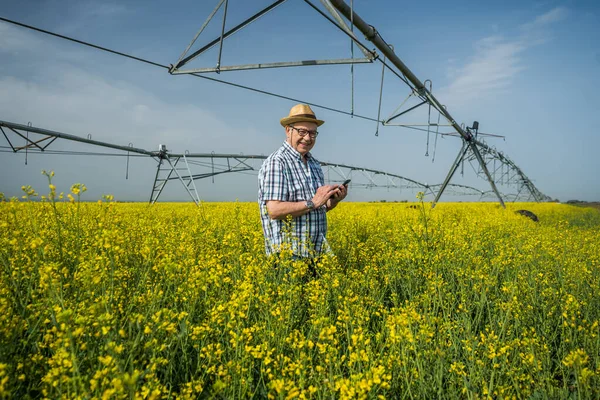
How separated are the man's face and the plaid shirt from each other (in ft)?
0.21

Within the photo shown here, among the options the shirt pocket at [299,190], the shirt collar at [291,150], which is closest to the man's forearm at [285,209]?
the shirt pocket at [299,190]

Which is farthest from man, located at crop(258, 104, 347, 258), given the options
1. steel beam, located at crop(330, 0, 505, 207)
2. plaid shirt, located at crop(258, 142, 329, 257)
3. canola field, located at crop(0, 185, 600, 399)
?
steel beam, located at crop(330, 0, 505, 207)

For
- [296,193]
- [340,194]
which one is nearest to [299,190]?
[296,193]

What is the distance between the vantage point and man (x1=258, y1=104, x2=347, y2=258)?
3051 mm

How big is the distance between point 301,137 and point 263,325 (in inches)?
81.8

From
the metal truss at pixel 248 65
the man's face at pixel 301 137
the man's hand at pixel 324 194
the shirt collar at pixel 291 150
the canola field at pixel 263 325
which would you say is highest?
the metal truss at pixel 248 65

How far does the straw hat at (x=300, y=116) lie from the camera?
3362mm

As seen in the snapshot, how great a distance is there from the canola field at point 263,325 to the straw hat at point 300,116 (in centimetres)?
131

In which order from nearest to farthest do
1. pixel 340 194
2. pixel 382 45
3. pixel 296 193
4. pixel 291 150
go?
1. pixel 340 194
2. pixel 296 193
3. pixel 291 150
4. pixel 382 45

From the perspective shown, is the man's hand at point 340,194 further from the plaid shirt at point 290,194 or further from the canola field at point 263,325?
the canola field at point 263,325

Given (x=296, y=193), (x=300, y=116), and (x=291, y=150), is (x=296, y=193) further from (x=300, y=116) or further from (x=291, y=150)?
(x=300, y=116)

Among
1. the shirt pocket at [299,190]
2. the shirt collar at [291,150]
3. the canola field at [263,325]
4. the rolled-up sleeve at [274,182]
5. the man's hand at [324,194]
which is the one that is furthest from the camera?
the shirt collar at [291,150]

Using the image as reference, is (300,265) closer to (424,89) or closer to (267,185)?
(267,185)

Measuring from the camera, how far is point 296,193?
3330 mm
